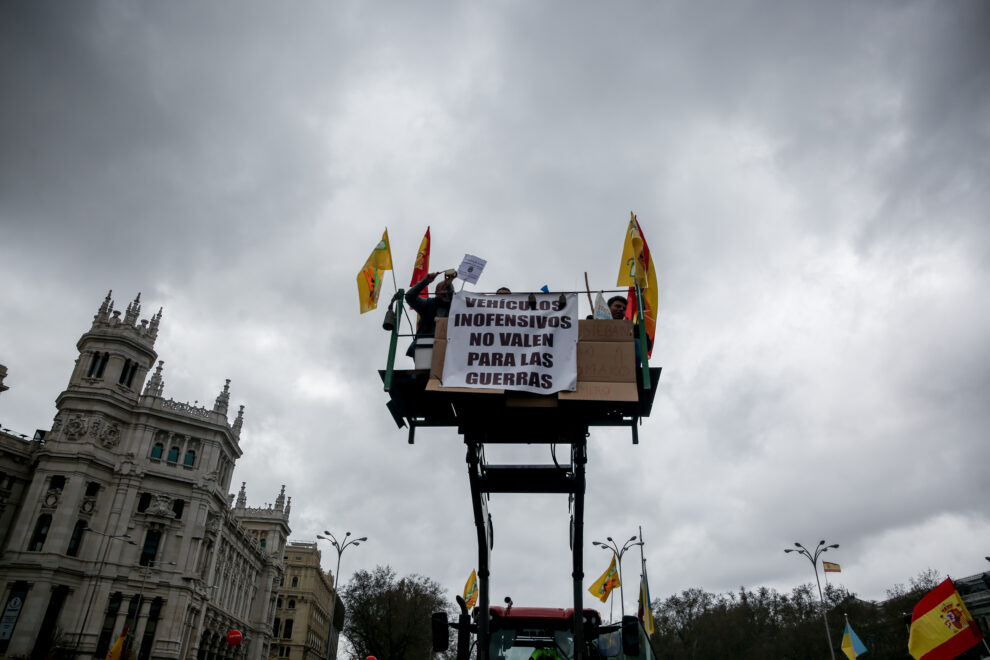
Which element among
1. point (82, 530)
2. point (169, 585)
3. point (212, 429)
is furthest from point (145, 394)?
point (169, 585)

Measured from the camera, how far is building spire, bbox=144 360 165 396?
54.2 metres

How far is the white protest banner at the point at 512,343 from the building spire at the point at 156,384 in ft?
182

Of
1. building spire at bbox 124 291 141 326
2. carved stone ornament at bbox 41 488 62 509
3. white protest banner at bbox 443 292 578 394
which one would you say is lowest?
white protest banner at bbox 443 292 578 394

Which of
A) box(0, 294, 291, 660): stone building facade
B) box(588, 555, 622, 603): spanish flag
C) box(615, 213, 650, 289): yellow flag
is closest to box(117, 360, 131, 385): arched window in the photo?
box(0, 294, 291, 660): stone building facade

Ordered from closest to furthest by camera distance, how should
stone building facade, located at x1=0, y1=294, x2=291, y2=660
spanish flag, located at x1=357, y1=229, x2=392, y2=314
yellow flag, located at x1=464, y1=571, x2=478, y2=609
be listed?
spanish flag, located at x1=357, y1=229, x2=392, y2=314
yellow flag, located at x1=464, y1=571, x2=478, y2=609
stone building facade, located at x1=0, y1=294, x2=291, y2=660

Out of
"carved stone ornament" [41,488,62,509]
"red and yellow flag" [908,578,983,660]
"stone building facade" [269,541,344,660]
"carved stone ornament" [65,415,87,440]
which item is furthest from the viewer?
"stone building facade" [269,541,344,660]

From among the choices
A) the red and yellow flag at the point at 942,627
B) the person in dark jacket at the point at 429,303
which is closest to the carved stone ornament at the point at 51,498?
the person in dark jacket at the point at 429,303

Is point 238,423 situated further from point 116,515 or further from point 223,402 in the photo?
point 116,515

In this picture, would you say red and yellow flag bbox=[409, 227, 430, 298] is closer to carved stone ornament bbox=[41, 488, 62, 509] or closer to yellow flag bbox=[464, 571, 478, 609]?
yellow flag bbox=[464, 571, 478, 609]

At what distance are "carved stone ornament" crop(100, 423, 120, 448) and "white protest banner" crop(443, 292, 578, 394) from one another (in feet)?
175

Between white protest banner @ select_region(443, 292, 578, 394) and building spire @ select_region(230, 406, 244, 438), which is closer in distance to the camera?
white protest banner @ select_region(443, 292, 578, 394)

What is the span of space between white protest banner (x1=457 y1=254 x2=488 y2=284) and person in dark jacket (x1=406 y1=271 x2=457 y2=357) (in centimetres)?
46

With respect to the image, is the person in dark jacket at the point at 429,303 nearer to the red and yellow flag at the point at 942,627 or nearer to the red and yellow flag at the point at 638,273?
the red and yellow flag at the point at 638,273

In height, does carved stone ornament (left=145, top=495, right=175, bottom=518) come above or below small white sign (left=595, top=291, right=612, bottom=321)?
above
